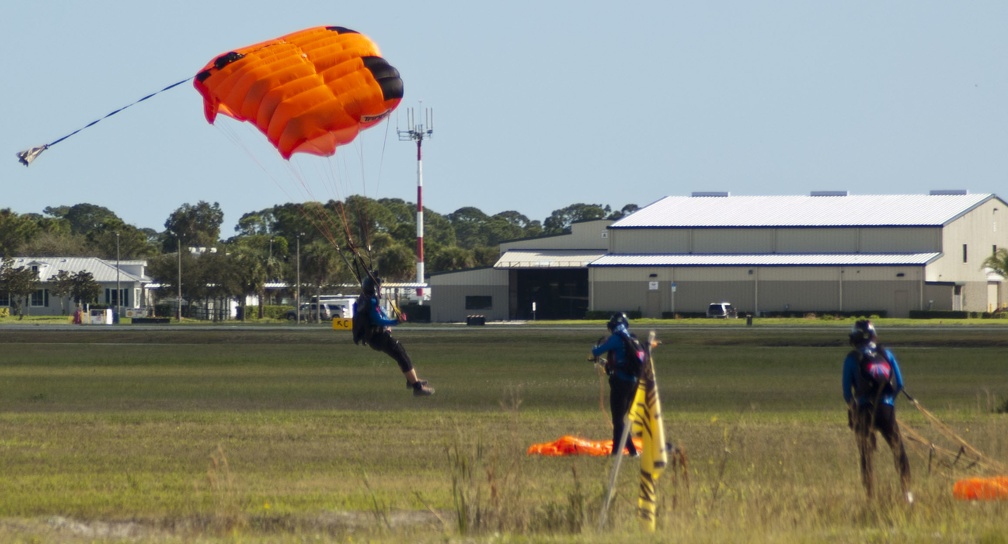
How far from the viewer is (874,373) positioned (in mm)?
11438

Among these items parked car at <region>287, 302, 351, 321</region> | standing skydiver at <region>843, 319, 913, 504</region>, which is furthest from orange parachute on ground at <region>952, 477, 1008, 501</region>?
parked car at <region>287, 302, 351, 321</region>

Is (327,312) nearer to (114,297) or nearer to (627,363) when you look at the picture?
(114,297)

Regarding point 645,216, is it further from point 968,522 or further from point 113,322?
point 968,522

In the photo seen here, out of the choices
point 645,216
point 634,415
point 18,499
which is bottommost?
point 18,499

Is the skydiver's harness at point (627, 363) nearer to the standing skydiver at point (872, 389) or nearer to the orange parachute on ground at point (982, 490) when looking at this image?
the standing skydiver at point (872, 389)

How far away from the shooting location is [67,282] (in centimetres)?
10600

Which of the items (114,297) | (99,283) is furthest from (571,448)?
(114,297)

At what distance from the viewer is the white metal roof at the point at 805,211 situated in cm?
8906

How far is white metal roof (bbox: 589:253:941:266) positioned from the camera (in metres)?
83.7

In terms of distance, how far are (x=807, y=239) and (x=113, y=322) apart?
1887 inches

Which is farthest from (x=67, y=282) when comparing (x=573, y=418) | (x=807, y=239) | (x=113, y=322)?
(x=573, y=418)

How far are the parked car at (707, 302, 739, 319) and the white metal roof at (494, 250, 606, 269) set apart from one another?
1249 centimetres

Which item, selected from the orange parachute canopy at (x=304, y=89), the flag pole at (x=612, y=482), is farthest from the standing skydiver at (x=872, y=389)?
the orange parachute canopy at (x=304, y=89)

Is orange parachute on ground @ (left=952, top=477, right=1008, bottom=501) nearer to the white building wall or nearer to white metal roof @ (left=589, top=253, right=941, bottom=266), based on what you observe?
white metal roof @ (left=589, top=253, right=941, bottom=266)
